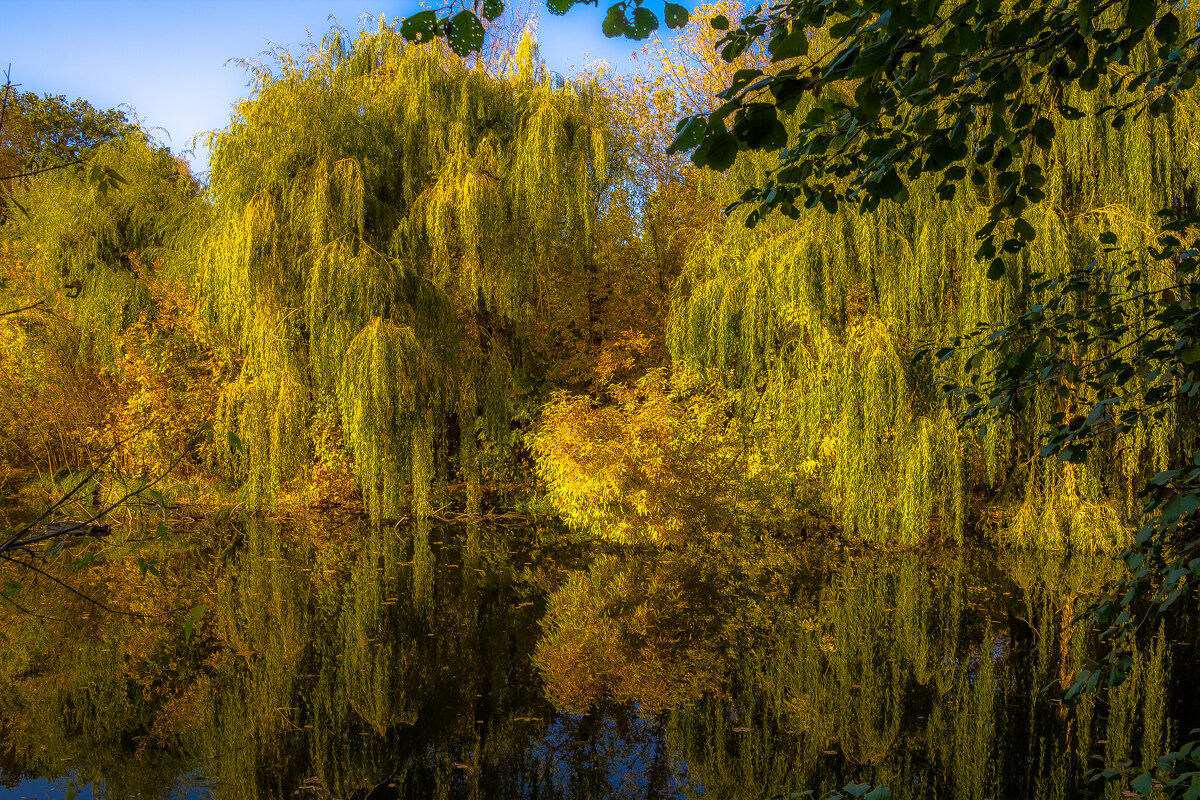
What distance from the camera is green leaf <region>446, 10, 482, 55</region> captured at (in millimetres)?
1566

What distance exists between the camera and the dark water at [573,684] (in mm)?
4488

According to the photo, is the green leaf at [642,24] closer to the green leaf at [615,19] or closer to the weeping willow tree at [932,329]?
the green leaf at [615,19]

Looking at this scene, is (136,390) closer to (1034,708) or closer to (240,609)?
(240,609)

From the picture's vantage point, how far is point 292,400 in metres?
10.2

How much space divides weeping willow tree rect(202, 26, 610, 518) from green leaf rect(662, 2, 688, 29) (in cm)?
881

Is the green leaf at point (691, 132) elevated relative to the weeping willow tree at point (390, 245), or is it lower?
lower

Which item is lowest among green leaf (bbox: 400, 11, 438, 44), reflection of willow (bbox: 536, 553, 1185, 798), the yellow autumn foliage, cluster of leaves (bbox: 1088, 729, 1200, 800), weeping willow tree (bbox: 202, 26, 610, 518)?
reflection of willow (bbox: 536, 553, 1185, 798)

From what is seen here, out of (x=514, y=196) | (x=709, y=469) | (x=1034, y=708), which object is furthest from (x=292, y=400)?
(x=1034, y=708)

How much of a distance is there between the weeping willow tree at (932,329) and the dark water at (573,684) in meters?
0.70

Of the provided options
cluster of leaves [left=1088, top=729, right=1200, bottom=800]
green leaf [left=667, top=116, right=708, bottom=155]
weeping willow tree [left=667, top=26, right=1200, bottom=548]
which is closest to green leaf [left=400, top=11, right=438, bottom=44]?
green leaf [left=667, top=116, right=708, bottom=155]

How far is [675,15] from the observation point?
1.38 metres

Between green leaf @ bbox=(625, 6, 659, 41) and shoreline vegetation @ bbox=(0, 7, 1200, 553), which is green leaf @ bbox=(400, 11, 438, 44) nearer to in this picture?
green leaf @ bbox=(625, 6, 659, 41)

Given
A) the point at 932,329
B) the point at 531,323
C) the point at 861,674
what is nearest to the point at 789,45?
the point at 861,674

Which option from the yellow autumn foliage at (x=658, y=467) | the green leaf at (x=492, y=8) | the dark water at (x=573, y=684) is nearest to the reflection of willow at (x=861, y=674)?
the dark water at (x=573, y=684)
